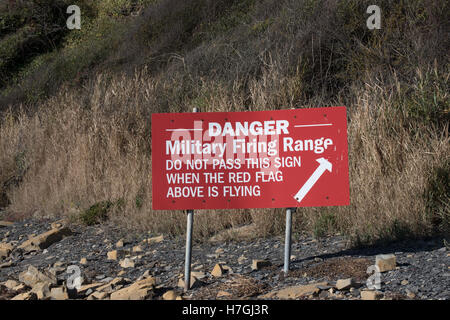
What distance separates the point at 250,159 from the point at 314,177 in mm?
548

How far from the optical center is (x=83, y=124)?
10.8 metres

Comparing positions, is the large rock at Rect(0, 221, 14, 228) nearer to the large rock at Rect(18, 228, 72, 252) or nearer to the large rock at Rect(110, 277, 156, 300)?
the large rock at Rect(18, 228, 72, 252)

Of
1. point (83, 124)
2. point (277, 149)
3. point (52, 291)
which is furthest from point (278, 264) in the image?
point (83, 124)

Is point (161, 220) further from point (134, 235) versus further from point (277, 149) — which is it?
point (277, 149)

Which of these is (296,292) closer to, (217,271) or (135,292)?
(217,271)

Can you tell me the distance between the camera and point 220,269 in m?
5.71

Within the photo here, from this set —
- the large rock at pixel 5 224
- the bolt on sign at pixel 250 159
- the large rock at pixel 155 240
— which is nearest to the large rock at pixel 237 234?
the large rock at pixel 155 240

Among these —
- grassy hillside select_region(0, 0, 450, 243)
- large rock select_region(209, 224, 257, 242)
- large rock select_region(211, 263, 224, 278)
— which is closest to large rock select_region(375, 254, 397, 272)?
grassy hillside select_region(0, 0, 450, 243)

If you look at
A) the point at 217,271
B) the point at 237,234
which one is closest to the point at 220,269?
the point at 217,271

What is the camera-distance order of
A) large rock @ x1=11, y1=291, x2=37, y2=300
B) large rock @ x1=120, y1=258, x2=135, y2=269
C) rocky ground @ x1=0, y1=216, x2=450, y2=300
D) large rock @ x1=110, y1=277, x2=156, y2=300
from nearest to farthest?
rocky ground @ x1=0, y1=216, x2=450, y2=300 → large rock @ x1=110, y1=277, x2=156, y2=300 → large rock @ x1=11, y1=291, x2=37, y2=300 → large rock @ x1=120, y1=258, x2=135, y2=269

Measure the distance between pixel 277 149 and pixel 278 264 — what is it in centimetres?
114

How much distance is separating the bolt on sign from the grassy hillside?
111 centimetres

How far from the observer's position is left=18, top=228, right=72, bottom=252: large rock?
25.4 feet

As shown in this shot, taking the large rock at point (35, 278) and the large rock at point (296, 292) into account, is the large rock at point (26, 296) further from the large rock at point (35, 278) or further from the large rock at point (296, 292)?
the large rock at point (296, 292)
